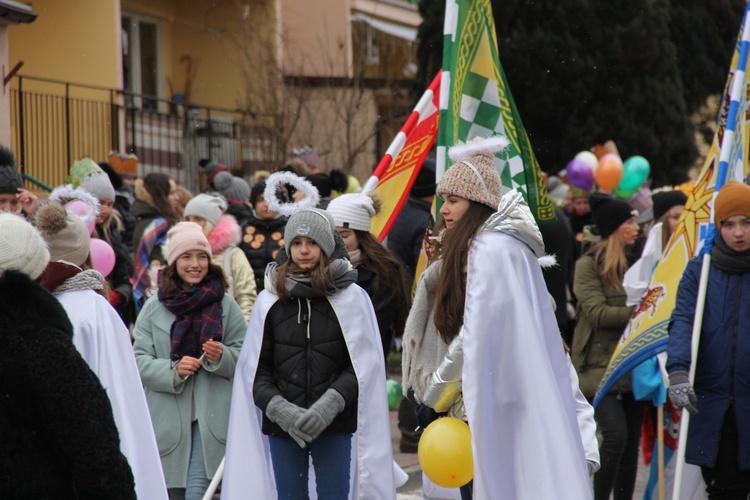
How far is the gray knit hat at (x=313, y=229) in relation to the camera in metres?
5.87

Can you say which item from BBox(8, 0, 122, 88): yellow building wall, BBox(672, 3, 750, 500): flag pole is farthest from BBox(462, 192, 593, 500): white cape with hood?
BBox(8, 0, 122, 88): yellow building wall

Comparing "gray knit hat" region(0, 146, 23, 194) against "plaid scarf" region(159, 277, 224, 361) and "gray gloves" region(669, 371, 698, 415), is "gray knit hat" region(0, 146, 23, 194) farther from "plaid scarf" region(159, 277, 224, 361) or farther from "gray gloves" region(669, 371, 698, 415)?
"gray gloves" region(669, 371, 698, 415)

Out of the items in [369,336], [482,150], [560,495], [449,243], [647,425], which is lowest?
[647,425]

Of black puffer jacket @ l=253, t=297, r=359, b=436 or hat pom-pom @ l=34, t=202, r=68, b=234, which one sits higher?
hat pom-pom @ l=34, t=202, r=68, b=234

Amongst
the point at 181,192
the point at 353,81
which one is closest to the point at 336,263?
the point at 181,192

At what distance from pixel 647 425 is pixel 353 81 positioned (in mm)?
11311

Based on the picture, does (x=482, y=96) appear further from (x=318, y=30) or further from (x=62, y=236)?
(x=318, y=30)

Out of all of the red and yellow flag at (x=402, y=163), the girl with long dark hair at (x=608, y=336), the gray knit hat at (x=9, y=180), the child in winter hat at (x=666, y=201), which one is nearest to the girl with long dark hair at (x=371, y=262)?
the red and yellow flag at (x=402, y=163)

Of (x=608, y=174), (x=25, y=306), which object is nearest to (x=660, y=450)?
(x=25, y=306)

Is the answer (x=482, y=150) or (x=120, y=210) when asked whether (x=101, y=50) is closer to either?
(x=120, y=210)

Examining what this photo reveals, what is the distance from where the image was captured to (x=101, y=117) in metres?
16.2

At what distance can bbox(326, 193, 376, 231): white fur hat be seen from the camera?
269 inches

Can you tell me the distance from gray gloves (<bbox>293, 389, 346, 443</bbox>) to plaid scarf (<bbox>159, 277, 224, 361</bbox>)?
100cm

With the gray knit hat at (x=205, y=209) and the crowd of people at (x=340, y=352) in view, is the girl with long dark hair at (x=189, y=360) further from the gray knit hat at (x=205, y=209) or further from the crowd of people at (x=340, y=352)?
the gray knit hat at (x=205, y=209)
